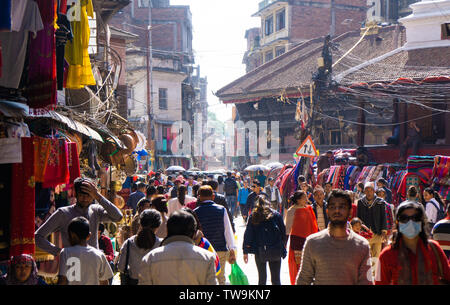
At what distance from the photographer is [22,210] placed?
813 centimetres

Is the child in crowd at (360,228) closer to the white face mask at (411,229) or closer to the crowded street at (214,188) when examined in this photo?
the crowded street at (214,188)

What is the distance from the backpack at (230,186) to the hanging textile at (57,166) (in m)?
13.5

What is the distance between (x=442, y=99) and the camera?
20.9m

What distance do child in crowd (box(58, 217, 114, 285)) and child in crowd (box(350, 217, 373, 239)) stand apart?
4984 mm

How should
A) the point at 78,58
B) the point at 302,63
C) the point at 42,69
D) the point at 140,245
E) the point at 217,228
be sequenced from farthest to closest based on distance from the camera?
the point at 302,63
the point at 78,58
the point at 217,228
the point at 42,69
the point at 140,245

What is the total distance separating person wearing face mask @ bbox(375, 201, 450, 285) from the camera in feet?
17.3

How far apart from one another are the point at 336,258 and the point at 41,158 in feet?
17.0

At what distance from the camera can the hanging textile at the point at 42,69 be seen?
8672 millimetres

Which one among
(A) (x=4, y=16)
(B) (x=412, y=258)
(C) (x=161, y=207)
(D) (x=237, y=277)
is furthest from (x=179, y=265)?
(C) (x=161, y=207)

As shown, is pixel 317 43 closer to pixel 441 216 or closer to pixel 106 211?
pixel 441 216

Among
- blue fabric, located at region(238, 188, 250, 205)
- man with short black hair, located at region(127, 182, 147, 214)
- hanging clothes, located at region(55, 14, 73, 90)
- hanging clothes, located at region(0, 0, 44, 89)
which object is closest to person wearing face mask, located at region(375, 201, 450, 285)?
hanging clothes, located at region(0, 0, 44, 89)

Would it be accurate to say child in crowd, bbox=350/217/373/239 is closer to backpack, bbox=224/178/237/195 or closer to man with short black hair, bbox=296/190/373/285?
man with short black hair, bbox=296/190/373/285

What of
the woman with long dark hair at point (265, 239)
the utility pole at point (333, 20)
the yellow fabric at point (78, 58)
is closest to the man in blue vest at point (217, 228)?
the woman with long dark hair at point (265, 239)

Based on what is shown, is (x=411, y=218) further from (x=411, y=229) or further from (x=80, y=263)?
(x=80, y=263)
